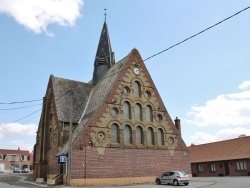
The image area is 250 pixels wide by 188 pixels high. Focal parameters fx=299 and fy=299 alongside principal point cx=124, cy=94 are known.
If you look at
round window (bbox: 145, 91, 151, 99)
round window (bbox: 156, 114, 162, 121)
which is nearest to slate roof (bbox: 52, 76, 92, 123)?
round window (bbox: 145, 91, 151, 99)

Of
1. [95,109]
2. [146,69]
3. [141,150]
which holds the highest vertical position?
[146,69]

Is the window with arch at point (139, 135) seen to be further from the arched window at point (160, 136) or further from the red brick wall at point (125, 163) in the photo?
→ the arched window at point (160, 136)

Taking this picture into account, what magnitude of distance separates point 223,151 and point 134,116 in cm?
2521

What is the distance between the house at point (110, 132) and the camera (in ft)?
97.9

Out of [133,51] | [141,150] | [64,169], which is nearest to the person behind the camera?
[64,169]

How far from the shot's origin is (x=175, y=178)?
29859mm

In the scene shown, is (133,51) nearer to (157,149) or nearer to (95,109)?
(95,109)

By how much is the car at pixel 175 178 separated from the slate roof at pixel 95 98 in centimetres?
1009

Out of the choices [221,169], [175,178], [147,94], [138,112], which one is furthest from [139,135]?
[221,169]

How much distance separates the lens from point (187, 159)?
37.8 meters

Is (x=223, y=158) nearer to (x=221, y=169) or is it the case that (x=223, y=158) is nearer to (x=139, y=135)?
(x=221, y=169)

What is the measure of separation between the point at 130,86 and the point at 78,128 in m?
7.92

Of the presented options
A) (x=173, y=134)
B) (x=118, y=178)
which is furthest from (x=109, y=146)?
(x=173, y=134)

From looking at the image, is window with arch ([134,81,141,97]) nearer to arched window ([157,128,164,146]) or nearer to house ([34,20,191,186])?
house ([34,20,191,186])
